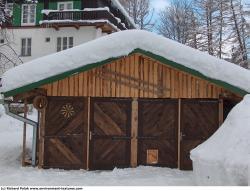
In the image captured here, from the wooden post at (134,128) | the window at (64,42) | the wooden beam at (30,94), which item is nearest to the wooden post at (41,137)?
the wooden beam at (30,94)

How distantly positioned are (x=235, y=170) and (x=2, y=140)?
12.7 metres

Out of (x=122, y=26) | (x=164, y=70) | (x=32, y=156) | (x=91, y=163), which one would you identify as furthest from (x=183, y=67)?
(x=122, y=26)

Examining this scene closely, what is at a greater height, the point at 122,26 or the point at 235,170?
the point at 122,26

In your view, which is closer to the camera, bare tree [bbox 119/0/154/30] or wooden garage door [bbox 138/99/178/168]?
wooden garage door [bbox 138/99/178/168]

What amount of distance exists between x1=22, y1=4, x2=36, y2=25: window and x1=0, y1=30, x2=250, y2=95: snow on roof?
22.0 metres

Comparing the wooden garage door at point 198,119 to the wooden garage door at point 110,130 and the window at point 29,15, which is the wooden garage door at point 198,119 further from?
the window at point 29,15

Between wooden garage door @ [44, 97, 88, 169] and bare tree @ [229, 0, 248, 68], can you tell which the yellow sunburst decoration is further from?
bare tree @ [229, 0, 248, 68]

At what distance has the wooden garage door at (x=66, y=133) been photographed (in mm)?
13578

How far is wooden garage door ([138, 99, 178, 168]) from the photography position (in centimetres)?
1368

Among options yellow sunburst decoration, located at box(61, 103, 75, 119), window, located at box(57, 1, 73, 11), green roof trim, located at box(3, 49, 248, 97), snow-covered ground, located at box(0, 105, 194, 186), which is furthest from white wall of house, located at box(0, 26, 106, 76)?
green roof trim, located at box(3, 49, 248, 97)

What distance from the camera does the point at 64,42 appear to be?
33219mm

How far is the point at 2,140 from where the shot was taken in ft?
61.5

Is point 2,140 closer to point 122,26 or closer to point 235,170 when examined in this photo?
point 235,170

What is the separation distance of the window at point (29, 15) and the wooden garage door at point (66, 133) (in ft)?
72.1
